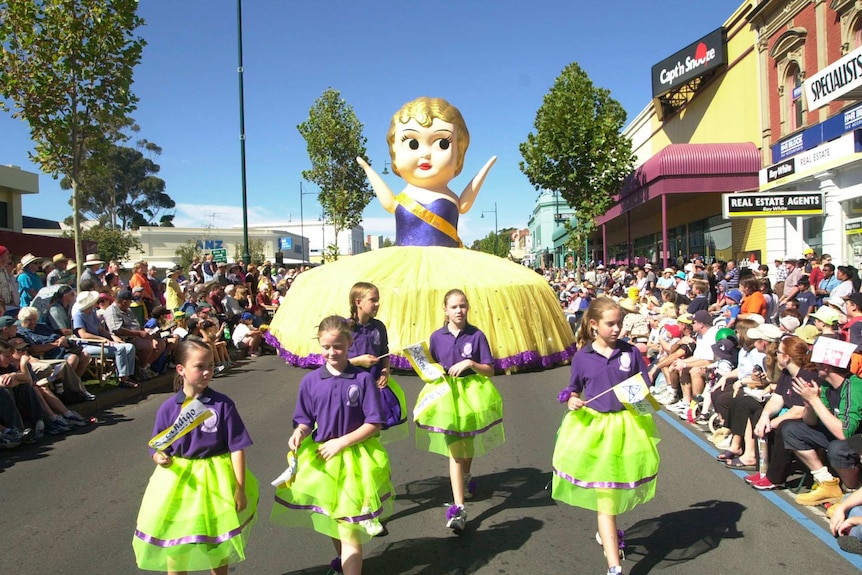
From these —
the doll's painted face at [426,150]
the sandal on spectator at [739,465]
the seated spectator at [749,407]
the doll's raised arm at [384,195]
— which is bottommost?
the sandal on spectator at [739,465]

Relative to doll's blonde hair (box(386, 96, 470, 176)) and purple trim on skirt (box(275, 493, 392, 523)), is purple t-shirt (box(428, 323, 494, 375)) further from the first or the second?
doll's blonde hair (box(386, 96, 470, 176))

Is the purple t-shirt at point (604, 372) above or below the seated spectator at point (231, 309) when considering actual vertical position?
below

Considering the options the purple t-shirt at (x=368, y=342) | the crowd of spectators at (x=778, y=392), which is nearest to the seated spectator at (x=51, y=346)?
the purple t-shirt at (x=368, y=342)

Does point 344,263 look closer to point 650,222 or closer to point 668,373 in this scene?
point 668,373

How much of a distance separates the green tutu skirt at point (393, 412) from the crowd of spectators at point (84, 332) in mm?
4200

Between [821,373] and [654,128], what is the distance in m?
31.2

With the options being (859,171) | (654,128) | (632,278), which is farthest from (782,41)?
(654,128)

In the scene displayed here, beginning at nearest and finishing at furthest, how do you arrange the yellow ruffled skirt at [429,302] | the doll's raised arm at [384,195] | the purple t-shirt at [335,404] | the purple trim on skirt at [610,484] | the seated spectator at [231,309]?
the purple t-shirt at [335,404] → the purple trim on skirt at [610,484] → the yellow ruffled skirt at [429,302] → the doll's raised arm at [384,195] → the seated spectator at [231,309]

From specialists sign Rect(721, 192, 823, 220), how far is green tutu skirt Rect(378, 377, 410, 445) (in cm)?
1326

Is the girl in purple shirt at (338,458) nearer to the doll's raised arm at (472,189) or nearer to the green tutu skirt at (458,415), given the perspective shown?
the green tutu skirt at (458,415)

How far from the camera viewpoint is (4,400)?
6.47m

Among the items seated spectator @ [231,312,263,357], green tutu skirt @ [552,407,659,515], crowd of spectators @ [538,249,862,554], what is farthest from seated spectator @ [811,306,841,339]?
seated spectator @ [231,312,263,357]

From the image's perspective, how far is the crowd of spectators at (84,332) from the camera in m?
6.93

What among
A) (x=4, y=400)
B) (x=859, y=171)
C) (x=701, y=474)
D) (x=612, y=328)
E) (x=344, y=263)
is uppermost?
(x=859, y=171)
